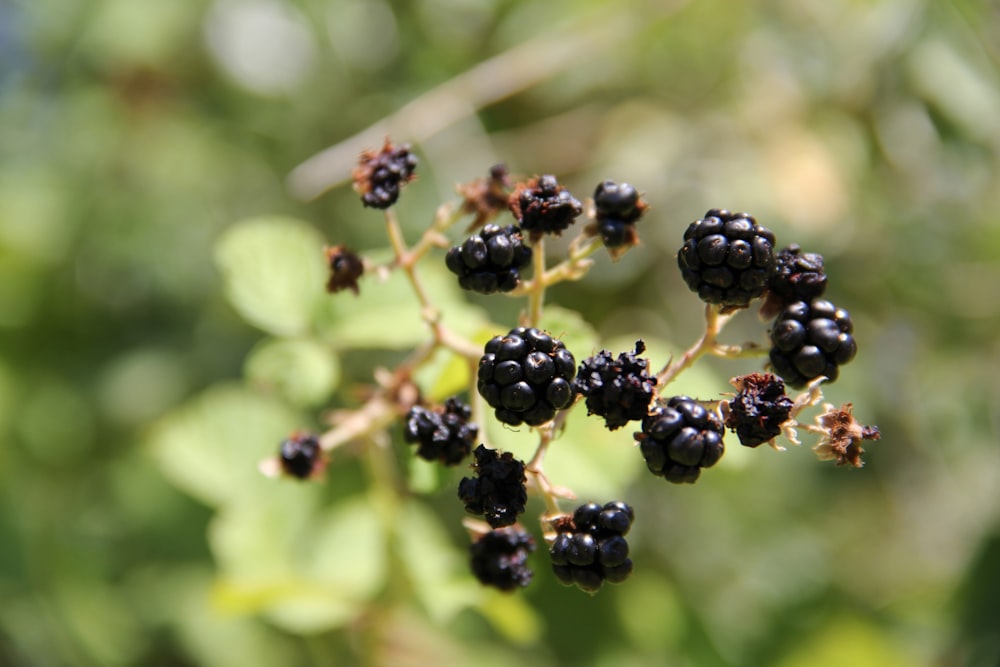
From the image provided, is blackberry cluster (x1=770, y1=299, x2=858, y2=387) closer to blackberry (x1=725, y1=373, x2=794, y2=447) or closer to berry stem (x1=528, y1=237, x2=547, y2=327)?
blackberry (x1=725, y1=373, x2=794, y2=447)

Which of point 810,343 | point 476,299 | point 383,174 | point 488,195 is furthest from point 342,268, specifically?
point 476,299

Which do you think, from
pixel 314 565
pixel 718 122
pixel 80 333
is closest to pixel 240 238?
pixel 314 565

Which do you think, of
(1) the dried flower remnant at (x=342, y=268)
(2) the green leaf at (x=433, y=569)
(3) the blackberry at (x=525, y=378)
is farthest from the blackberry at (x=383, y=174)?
(2) the green leaf at (x=433, y=569)

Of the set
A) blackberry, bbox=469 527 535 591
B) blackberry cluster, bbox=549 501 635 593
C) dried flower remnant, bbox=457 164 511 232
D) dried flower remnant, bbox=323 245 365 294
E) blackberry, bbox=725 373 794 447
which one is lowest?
blackberry cluster, bbox=549 501 635 593

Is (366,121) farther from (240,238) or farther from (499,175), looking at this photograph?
(499,175)

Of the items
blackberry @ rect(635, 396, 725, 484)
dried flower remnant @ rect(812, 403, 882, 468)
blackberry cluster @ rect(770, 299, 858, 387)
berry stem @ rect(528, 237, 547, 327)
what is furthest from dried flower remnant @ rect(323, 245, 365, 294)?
dried flower remnant @ rect(812, 403, 882, 468)

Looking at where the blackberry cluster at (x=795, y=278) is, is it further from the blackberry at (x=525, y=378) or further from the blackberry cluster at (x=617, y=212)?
the blackberry at (x=525, y=378)

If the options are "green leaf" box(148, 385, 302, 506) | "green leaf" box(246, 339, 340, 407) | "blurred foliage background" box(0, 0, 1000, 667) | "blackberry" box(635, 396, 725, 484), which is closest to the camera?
"blackberry" box(635, 396, 725, 484)
